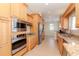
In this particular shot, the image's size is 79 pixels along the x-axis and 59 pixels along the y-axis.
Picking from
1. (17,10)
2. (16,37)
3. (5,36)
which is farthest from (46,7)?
(5,36)

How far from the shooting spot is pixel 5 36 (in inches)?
100

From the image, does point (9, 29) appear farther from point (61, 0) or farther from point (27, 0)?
point (61, 0)

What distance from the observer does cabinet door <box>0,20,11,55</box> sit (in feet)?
7.78

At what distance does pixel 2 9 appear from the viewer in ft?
7.97

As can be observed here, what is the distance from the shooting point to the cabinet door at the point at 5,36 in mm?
2372

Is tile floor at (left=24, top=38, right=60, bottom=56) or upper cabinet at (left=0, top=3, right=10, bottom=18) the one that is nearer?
upper cabinet at (left=0, top=3, right=10, bottom=18)

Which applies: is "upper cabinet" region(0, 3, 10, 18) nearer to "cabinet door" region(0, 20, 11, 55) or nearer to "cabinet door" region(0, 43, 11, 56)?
"cabinet door" region(0, 20, 11, 55)

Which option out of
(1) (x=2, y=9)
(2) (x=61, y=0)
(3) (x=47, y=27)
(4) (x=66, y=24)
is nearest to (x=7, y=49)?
(1) (x=2, y=9)

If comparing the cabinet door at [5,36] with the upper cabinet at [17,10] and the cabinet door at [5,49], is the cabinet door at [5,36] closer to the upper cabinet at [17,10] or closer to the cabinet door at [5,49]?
the cabinet door at [5,49]

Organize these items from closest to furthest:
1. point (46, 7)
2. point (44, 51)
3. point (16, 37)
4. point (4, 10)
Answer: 1. point (4, 10)
2. point (16, 37)
3. point (44, 51)
4. point (46, 7)

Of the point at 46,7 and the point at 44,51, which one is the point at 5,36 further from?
the point at 46,7

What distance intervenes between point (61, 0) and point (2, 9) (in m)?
1.21

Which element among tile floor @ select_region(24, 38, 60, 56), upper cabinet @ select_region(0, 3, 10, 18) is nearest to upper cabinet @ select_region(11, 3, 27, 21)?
upper cabinet @ select_region(0, 3, 10, 18)

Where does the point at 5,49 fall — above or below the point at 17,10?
below
